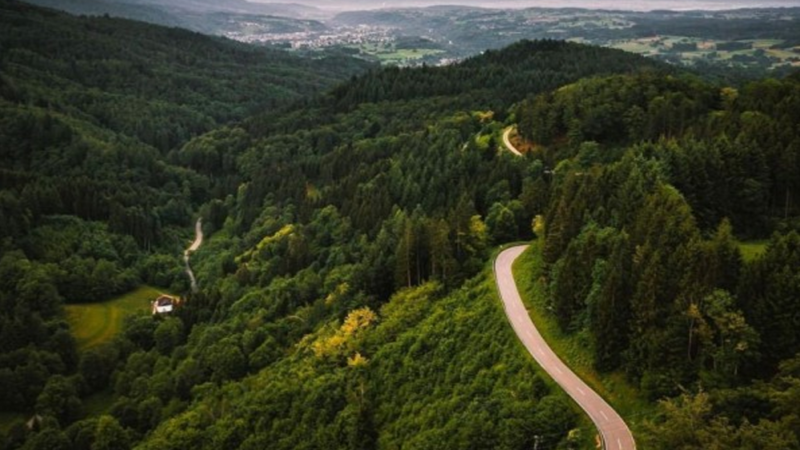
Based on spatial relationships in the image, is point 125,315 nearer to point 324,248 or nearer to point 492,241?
point 324,248

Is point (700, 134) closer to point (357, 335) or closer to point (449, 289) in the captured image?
point (449, 289)

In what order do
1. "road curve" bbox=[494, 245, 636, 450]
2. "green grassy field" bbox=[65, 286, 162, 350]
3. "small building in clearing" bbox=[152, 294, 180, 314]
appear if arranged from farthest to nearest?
"small building in clearing" bbox=[152, 294, 180, 314] → "green grassy field" bbox=[65, 286, 162, 350] → "road curve" bbox=[494, 245, 636, 450]

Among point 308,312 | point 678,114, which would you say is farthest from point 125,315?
point 678,114

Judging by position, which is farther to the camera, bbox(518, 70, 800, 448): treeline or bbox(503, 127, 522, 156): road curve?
bbox(503, 127, 522, 156): road curve

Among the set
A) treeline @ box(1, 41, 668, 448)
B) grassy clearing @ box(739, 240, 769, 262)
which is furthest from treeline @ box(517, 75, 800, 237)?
treeline @ box(1, 41, 668, 448)

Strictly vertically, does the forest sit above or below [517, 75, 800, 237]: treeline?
below

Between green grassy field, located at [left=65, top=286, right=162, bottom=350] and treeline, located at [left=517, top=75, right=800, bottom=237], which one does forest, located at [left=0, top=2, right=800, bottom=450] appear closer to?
treeline, located at [left=517, top=75, right=800, bottom=237]

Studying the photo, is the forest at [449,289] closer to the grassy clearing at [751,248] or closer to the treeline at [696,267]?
the treeline at [696,267]


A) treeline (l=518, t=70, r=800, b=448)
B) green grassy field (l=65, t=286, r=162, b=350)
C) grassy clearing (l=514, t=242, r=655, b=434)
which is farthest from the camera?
green grassy field (l=65, t=286, r=162, b=350)
